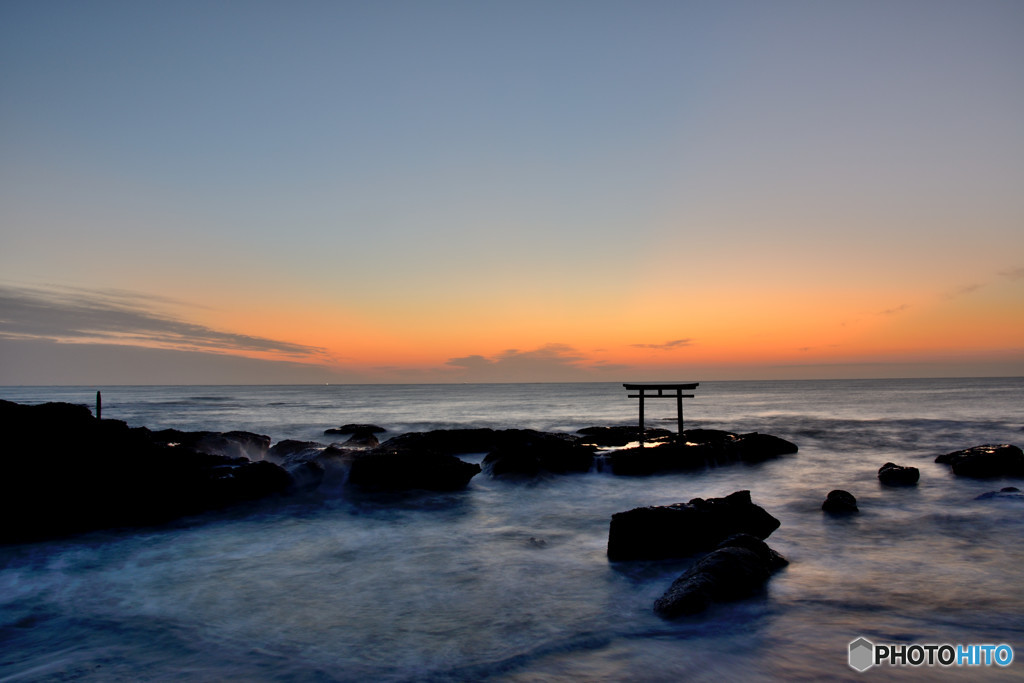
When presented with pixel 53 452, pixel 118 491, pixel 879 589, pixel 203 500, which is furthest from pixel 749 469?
pixel 53 452

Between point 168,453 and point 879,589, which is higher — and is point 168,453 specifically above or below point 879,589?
above

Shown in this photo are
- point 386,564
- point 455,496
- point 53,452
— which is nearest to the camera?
point 386,564

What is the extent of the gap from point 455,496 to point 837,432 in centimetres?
2766

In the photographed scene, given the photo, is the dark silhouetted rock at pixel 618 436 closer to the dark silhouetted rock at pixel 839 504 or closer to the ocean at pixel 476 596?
the ocean at pixel 476 596

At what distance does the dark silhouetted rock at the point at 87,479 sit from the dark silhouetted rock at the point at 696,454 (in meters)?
11.9

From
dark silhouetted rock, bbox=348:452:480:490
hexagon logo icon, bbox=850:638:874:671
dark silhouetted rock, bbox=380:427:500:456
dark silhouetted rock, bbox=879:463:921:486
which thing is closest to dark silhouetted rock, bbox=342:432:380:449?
dark silhouetted rock, bbox=380:427:500:456

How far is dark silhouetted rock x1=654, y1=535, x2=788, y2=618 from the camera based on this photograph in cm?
705

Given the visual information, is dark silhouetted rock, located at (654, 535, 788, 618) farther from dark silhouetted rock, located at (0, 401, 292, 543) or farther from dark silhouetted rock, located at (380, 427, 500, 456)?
dark silhouetted rock, located at (380, 427, 500, 456)

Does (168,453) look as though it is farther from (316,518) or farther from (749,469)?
(749,469)

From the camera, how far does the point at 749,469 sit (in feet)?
64.6

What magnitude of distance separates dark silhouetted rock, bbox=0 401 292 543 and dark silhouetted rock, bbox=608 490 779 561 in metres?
9.89

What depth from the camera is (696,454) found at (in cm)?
2020

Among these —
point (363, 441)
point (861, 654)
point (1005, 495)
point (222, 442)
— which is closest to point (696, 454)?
point (1005, 495)

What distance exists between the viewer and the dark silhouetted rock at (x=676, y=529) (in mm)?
9320
